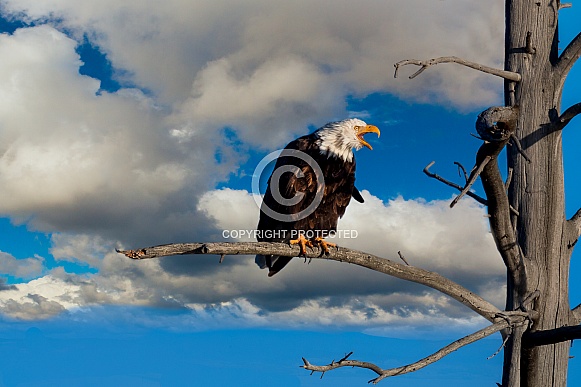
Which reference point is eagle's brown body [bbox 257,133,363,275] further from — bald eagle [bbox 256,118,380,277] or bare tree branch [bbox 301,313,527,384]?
bare tree branch [bbox 301,313,527,384]

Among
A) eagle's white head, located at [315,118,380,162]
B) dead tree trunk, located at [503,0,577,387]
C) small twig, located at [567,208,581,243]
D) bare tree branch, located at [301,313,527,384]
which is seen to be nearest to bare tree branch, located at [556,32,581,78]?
dead tree trunk, located at [503,0,577,387]

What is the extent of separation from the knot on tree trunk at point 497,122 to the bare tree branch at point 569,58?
6.52 ft

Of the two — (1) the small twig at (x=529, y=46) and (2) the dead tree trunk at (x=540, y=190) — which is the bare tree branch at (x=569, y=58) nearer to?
(2) the dead tree trunk at (x=540, y=190)

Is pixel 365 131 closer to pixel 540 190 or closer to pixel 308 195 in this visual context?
pixel 308 195

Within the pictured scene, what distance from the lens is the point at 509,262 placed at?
16.5ft

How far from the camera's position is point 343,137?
6875 mm

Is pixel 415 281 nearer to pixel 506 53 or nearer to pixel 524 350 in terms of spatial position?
pixel 524 350

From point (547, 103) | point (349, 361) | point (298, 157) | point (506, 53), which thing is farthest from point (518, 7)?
point (349, 361)

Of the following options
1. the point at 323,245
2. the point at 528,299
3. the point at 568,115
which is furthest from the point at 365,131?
the point at 528,299

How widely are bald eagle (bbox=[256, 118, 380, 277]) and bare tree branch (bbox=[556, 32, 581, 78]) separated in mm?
2354

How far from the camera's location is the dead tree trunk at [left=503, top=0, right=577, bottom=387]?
5.15 meters

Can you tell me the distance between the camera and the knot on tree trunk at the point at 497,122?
3.65 m

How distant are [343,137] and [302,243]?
1.72 m

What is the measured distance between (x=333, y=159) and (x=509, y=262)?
2.46 meters
